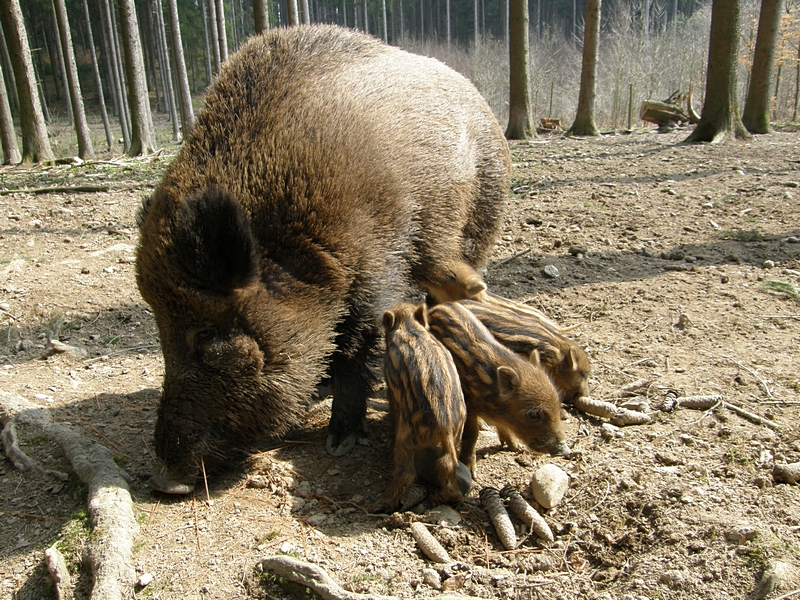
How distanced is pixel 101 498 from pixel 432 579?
60.9 inches

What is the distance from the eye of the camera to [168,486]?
9.55 feet

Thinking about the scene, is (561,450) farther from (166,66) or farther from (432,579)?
(166,66)

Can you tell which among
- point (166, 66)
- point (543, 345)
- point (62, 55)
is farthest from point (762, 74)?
point (166, 66)

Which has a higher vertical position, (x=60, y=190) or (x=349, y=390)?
(x=60, y=190)

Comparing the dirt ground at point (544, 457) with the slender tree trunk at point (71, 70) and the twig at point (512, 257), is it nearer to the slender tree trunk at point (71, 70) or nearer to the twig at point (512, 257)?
the twig at point (512, 257)

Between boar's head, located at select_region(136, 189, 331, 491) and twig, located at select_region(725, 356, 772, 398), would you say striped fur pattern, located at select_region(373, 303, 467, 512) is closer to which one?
boar's head, located at select_region(136, 189, 331, 491)

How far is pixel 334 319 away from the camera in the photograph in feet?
10.7

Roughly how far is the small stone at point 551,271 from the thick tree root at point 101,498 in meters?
4.18

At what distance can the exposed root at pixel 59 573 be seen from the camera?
7.72 feet

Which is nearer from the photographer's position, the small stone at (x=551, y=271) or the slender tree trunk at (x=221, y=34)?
the small stone at (x=551, y=271)

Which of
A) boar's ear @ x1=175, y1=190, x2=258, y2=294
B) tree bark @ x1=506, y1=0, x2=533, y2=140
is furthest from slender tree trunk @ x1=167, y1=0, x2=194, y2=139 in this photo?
boar's ear @ x1=175, y1=190, x2=258, y2=294

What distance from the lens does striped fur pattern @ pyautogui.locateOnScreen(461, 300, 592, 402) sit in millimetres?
3686

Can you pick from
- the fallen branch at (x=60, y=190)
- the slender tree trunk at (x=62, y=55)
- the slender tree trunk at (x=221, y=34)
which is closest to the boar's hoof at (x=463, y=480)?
the fallen branch at (x=60, y=190)

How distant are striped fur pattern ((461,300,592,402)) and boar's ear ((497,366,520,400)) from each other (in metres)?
0.47
